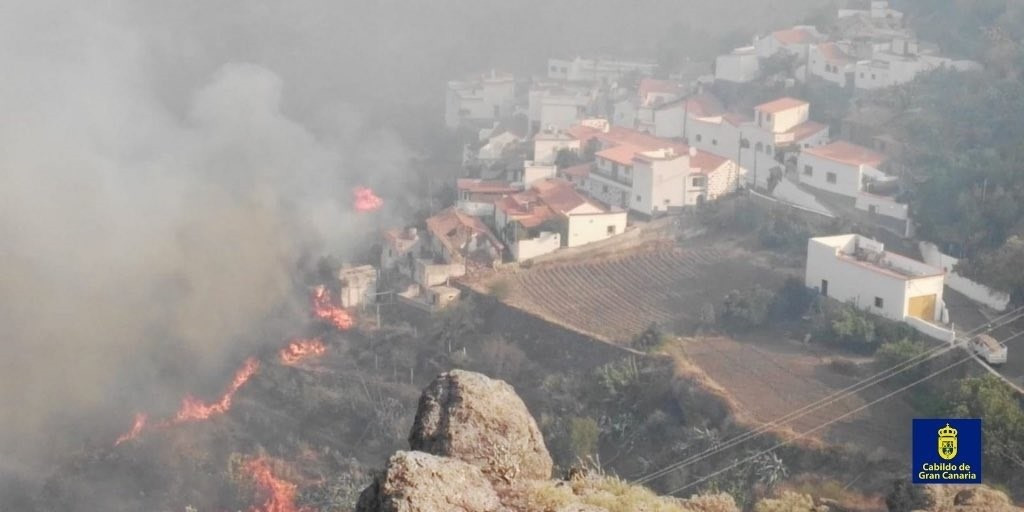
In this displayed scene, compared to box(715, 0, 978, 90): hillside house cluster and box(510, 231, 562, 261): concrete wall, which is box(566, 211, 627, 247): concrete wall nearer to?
box(510, 231, 562, 261): concrete wall

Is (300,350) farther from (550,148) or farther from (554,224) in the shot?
(550,148)

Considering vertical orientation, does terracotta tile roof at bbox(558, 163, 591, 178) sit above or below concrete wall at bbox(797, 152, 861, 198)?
below

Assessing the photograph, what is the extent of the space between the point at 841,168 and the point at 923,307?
5.69 meters

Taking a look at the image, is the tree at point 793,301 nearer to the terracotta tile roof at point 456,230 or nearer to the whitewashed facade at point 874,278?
the whitewashed facade at point 874,278

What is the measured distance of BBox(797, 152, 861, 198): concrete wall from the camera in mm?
25703

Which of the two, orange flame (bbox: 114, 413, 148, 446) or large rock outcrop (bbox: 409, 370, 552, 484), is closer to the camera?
large rock outcrop (bbox: 409, 370, 552, 484)

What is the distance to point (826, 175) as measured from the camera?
26.2 meters

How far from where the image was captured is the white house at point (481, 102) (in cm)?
3812

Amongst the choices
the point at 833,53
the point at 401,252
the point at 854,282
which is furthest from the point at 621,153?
the point at 854,282

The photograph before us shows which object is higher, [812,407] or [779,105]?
[779,105]

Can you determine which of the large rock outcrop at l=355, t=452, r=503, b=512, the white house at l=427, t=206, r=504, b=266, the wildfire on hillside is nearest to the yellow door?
the white house at l=427, t=206, r=504, b=266

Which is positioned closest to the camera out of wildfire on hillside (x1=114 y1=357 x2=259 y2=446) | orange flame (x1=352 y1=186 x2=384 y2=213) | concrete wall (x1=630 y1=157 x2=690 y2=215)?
wildfire on hillside (x1=114 y1=357 x2=259 y2=446)

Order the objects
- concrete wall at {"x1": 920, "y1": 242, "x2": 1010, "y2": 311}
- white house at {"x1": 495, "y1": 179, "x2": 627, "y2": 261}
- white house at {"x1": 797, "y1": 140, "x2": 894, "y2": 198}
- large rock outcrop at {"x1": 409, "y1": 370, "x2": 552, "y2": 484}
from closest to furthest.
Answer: large rock outcrop at {"x1": 409, "y1": 370, "x2": 552, "y2": 484}
concrete wall at {"x1": 920, "y1": 242, "x2": 1010, "y2": 311}
white house at {"x1": 797, "y1": 140, "x2": 894, "y2": 198}
white house at {"x1": 495, "y1": 179, "x2": 627, "y2": 261}

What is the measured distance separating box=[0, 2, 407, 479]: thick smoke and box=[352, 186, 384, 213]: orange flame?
243 millimetres
